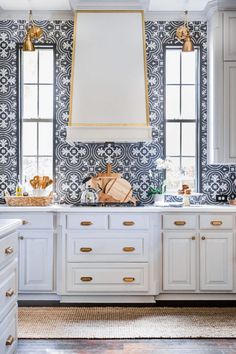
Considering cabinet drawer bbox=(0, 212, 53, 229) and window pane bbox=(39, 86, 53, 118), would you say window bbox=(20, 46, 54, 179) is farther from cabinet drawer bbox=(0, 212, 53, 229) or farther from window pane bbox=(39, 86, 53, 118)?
cabinet drawer bbox=(0, 212, 53, 229)

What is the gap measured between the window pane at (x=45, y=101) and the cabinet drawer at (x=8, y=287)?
2379mm

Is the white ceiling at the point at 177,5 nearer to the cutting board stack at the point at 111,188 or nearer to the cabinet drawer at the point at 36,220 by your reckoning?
the cutting board stack at the point at 111,188

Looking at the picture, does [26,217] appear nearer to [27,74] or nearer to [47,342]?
[47,342]

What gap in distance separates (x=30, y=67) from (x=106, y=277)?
2472 mm

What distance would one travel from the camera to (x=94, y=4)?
177 inches

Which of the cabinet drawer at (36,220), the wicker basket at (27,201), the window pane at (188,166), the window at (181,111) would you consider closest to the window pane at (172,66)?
the window at (181,111)

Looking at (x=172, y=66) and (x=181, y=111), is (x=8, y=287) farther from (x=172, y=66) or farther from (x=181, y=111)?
(x=172, y=66)

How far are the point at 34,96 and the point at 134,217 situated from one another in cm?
185

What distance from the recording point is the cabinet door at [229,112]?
4.55 m

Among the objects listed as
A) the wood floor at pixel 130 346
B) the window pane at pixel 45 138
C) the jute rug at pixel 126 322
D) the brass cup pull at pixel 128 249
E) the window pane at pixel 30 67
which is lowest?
the wood floor at pixel 130 346

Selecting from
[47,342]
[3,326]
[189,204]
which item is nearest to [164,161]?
[189,204]

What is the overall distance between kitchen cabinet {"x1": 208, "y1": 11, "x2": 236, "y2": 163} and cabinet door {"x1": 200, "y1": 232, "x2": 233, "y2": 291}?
85cm

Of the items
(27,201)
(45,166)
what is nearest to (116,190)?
(45,166)

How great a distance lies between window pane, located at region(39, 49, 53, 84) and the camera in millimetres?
4926
